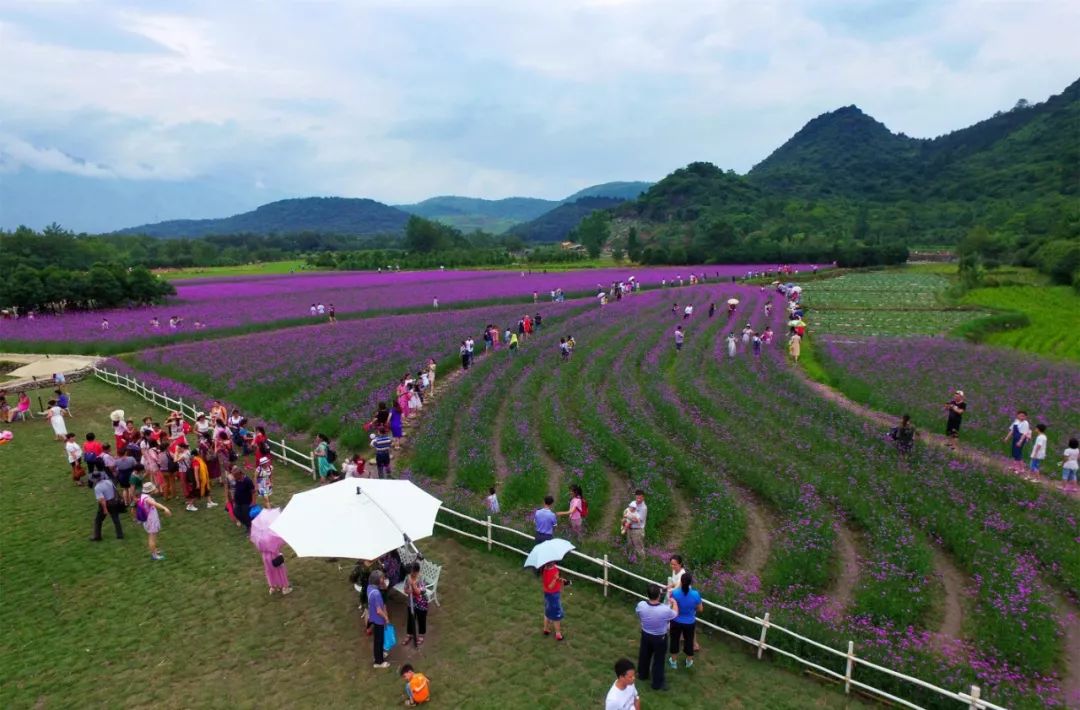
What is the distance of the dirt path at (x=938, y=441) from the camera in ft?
51.4

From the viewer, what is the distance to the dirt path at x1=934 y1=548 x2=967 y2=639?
10.2m

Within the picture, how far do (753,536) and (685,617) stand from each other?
496cm

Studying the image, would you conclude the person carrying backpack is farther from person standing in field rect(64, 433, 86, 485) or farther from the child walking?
person standing in field rect(64, 433, 86, 485)

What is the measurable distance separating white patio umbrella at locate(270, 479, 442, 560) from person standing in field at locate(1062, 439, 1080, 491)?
15.7 metres

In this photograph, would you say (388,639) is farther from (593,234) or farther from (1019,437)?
(593,234)

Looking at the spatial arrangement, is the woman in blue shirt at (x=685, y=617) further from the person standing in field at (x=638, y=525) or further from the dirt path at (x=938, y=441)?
the dirt path at (x=938, y=441)

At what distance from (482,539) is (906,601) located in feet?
27.1

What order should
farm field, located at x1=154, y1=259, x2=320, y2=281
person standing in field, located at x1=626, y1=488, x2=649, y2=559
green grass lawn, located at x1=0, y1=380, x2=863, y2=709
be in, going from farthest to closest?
farm field, located at x1=154, y1=259, x2=320, y2=281, person standing in field, located at x1=626, y1=488, x2=649, y2=559, green grass lawn, located at x1=0, y1=380, x2=863, y2=709

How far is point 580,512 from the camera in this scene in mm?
13062

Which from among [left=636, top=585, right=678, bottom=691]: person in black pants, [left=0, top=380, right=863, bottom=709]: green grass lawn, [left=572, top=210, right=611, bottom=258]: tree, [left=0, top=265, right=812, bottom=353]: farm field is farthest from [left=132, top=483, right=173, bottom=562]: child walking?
[left=572, top=210, right=611, bottom=258]: tree

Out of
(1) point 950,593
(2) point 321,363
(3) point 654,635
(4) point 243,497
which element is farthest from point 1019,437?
(2) point 321,363

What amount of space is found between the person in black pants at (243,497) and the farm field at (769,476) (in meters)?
4.31

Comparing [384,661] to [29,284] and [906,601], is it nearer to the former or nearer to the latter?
[906,601]

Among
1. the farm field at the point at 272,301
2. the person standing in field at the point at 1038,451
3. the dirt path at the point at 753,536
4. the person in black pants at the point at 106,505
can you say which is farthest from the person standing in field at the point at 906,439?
the farm field at the point at 272,301
